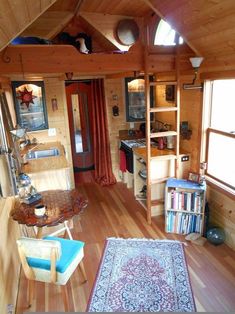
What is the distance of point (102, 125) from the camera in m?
5.01

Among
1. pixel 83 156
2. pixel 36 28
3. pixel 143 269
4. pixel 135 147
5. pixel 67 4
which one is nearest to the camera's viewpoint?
pixel 143 269

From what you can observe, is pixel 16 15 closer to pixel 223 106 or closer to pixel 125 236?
pixel 223 106

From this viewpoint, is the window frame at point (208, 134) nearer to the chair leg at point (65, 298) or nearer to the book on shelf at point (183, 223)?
the book on shelf at point (183, 223)

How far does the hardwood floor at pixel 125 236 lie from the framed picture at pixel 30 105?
5.60ft

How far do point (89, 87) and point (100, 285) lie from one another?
3.99 m

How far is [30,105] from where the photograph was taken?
4.38 m

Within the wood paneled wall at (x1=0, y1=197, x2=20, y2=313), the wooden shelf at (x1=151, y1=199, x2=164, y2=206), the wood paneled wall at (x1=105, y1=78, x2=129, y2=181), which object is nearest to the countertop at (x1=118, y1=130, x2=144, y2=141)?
the wood paneled wall at (x1=105, y1=78, x2=129, y2=181)

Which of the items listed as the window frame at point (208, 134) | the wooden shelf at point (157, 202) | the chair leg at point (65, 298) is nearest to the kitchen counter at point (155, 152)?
the window frame at point (208, 134)

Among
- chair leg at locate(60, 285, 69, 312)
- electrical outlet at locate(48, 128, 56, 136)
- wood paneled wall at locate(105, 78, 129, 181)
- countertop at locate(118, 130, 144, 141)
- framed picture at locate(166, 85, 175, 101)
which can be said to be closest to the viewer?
chair leg at locate(60, 285, 69, 312)

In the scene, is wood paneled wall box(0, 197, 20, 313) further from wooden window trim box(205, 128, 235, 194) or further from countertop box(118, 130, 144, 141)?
countertop box(118, 130, 144, 141)

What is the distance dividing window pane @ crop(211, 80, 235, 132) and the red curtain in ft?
7.46

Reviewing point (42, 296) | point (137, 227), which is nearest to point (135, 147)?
point (137, 227)

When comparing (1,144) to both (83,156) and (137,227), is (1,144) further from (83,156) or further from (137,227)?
(83,156)

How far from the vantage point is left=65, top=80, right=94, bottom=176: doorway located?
211 inches
